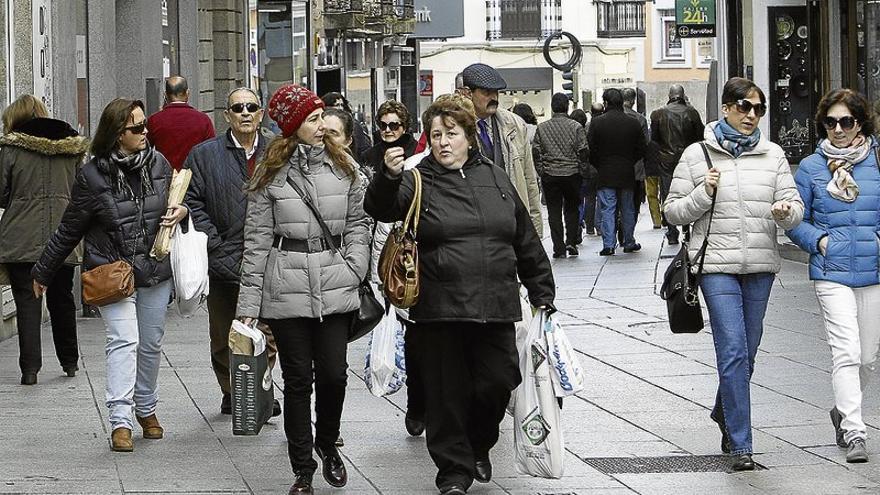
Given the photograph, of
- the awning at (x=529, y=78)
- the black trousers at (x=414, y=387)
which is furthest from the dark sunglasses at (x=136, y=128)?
the awning at (x=529, y=78)

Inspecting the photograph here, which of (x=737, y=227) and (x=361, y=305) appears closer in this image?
(x=361, y=305)

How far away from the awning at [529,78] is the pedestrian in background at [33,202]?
5711 cm

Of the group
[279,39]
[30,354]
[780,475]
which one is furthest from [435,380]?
[279,39]

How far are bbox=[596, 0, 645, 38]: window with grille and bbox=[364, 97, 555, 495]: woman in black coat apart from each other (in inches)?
2430

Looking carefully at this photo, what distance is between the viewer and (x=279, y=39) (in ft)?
97.5

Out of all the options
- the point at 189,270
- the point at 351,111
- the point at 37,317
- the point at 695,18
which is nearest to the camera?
the point at 189,270

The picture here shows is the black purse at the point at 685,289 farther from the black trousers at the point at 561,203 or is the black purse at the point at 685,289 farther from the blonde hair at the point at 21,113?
the black trousers at the point at 561,203

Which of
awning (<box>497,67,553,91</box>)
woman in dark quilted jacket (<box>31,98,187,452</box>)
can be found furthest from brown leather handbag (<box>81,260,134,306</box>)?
awning (<box>497,67,553,91</box>)

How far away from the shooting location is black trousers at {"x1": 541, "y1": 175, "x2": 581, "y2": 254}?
22.1m

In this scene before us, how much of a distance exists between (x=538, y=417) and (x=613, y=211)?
13.9m

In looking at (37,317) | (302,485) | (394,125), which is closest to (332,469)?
(302,485)

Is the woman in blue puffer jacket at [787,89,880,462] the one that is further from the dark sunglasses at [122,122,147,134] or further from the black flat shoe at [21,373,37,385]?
the black flat shoe at [21,373,37,385]

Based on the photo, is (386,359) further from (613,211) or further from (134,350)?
(613,211)

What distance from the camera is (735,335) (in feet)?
30.5
